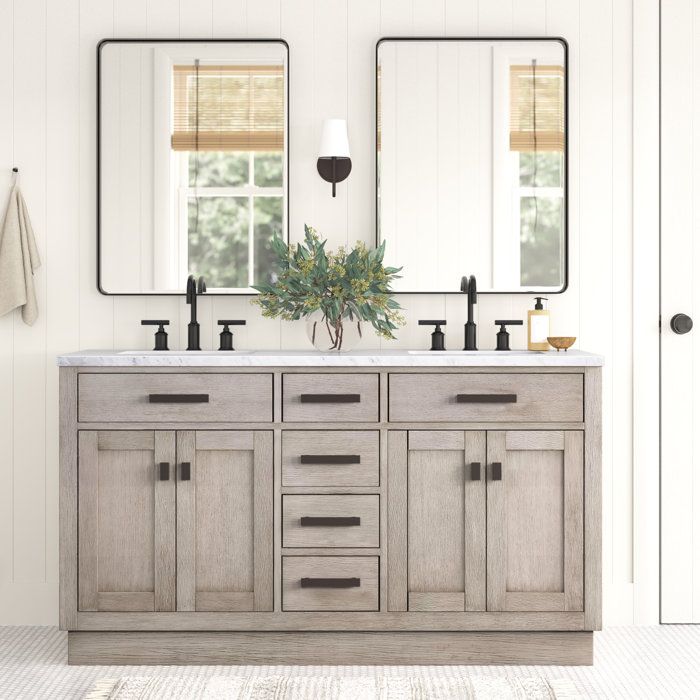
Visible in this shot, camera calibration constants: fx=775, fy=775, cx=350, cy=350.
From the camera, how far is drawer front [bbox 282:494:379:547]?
233 cm

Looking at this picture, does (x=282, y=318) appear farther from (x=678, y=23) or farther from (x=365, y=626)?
(x=678, y=23)

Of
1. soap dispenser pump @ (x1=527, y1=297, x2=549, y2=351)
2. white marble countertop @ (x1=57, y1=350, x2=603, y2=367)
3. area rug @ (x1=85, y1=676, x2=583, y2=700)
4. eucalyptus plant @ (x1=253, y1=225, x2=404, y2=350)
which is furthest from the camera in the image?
soap dispenser pump @ (x1=527, y1=297, x2=549, y2=351)

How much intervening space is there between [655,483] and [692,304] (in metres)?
0.66

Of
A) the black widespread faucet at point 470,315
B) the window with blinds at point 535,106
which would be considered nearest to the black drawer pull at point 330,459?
the black widespread faucet at point 470,315

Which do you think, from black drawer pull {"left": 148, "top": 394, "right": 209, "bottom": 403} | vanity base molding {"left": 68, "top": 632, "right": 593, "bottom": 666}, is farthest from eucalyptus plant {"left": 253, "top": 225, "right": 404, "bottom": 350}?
vanity base molding {"left": 68, "top": 632, "right": 593, "bottom": 666}

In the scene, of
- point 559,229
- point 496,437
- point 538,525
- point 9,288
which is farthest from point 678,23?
point 9,288

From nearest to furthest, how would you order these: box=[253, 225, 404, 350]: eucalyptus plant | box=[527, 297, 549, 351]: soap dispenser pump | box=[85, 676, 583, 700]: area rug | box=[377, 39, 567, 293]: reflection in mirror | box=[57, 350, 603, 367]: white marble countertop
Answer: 1. box=[85, 676, 583, 700]: area rug
2. box=[57, 350, 603, 367]: white marble countertop
3. box=[253, 225, 404, 350]: eucalyptus plant
4. box=[527, 297, 549, 351]: soap dispenser pump
5. box=[377, 39, 567, 293]: reflection in mirror

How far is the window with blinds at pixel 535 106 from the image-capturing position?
108 inches

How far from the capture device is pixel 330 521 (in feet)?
7.63

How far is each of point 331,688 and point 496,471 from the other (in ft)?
2.60

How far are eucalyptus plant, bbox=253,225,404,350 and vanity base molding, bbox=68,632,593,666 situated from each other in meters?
0.93

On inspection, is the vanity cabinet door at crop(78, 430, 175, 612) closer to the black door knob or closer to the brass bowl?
the brass bowl

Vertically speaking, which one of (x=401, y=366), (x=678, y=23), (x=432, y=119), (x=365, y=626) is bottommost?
(x=365, y=626)

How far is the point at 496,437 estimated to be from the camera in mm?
2332
